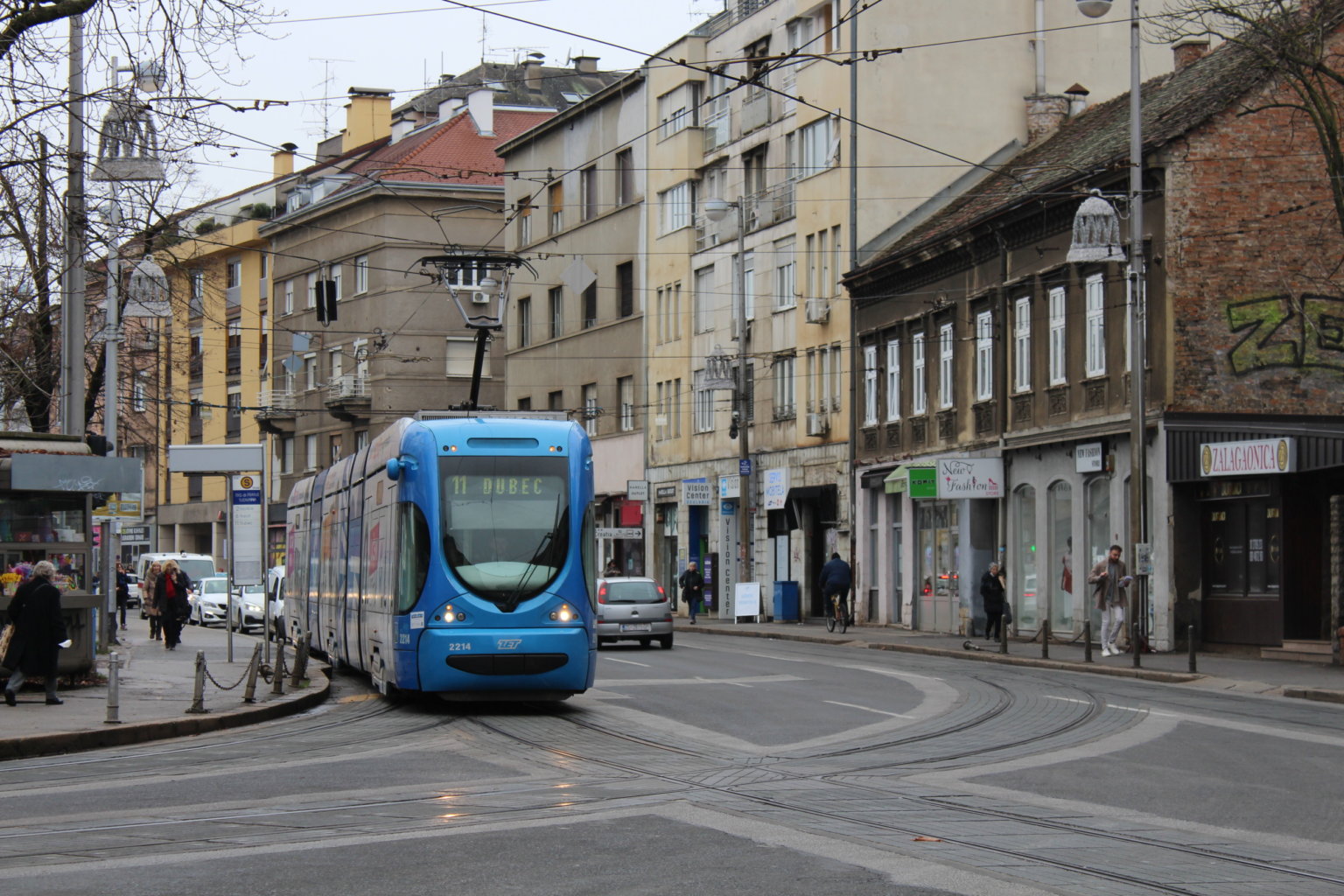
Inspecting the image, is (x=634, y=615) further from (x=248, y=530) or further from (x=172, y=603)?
(x=248, y=530)

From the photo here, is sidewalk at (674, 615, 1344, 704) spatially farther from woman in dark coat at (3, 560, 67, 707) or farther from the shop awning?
woman in dark coat at (3, 560, 67, 707)

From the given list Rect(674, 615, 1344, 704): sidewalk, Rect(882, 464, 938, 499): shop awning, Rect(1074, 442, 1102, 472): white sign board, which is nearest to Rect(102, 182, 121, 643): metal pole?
Rect(674, 615, 1344, 704): sidewalk

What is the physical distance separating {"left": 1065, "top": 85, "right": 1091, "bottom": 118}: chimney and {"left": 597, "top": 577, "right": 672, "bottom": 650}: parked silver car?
1874cm

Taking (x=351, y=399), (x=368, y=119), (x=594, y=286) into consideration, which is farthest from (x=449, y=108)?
(x=594, y=286)

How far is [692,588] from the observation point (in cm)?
5388

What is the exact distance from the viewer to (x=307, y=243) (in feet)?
253

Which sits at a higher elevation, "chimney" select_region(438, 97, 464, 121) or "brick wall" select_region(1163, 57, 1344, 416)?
"chimney" select_region(438, 97, 464, 121)

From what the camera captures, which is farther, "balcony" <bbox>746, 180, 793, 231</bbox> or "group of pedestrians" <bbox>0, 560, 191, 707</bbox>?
"balcony" <bbox>746, 180, 793, 231</bbox>

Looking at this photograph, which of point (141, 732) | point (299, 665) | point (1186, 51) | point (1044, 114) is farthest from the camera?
point (1044, 114)

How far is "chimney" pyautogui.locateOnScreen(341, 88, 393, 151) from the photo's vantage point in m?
84.8

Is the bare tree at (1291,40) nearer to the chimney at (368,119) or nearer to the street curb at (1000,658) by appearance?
the street curb at (1000,658)

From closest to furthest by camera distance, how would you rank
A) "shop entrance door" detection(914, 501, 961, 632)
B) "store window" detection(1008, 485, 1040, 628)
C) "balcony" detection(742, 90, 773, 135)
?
1. "store window" detection(1008, 485, 1040, 628)
2. "shop entrance door" detection(914, 501, 961, 632)
3. "balcony" detection(742, 90, 773, 135)

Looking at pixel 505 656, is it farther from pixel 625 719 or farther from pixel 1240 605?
pixel 1240 605

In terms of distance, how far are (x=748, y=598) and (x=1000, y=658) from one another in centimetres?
1786
